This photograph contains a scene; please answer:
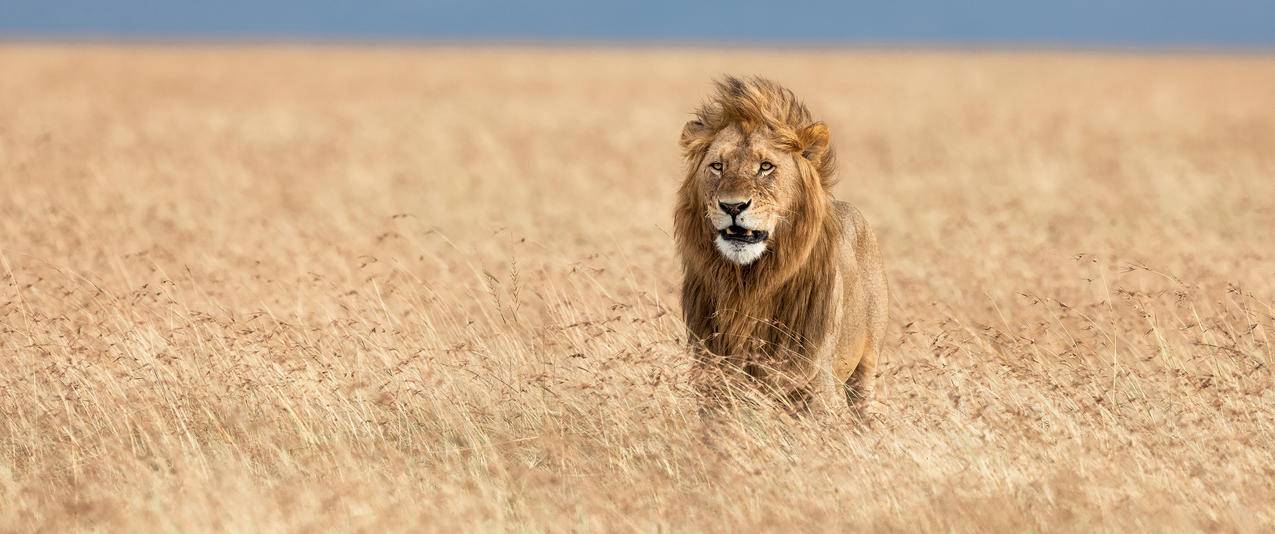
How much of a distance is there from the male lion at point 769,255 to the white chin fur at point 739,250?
0.04 meters

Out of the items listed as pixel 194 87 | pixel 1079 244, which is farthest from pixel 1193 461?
pixel 194 87

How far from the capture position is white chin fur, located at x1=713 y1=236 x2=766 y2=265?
658cm

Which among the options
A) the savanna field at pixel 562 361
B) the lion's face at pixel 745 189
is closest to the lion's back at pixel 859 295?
the savanna field at pixel 562 361

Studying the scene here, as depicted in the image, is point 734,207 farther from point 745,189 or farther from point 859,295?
point 859,295

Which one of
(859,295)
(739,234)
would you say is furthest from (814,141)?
(859,295)

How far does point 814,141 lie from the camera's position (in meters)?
7.07

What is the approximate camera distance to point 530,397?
24.1 feet

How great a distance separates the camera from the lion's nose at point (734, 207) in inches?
255

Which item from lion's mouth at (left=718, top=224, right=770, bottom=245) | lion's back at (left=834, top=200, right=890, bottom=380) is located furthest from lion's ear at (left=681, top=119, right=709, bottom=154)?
lion's back at (left=834, top=200, right=890, bottom=380)

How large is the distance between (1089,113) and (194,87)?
24.2m

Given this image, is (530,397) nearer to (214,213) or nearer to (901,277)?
(901,277)

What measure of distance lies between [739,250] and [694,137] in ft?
2.61

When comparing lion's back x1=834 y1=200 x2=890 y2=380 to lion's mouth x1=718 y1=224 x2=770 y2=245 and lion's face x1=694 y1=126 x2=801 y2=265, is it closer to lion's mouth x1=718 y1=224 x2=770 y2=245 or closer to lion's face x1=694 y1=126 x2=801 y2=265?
lion's face x1=694 y1=126 x2=801 y2=265

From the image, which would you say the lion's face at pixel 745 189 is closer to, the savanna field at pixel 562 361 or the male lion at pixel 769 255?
the male lion at pixel 769 255
